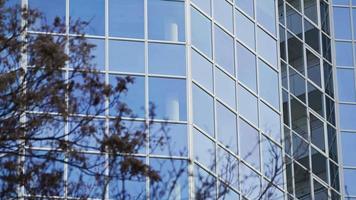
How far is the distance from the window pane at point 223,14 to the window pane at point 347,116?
10985 millimetres

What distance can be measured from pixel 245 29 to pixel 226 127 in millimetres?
3182

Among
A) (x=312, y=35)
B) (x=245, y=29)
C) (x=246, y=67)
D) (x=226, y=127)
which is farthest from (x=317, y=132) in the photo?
(x=226, y=127)

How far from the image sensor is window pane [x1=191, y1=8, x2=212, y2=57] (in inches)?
1331

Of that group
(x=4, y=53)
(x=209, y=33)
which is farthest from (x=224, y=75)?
(x=4, y=53)

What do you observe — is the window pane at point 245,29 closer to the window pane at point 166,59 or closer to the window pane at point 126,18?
the window pane at point 166,59

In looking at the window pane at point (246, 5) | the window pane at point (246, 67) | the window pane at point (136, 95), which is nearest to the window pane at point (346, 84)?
the window pane at point (246, 5)

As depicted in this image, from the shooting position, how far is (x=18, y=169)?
67.5 ft

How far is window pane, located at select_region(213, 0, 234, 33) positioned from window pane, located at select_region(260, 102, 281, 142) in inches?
80.9

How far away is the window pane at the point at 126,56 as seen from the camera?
32.9 m

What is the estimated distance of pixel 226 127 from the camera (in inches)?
1328

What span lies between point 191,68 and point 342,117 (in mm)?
13202

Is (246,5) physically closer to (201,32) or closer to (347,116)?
(201,32)

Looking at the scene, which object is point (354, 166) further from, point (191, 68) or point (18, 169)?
point (18, 169)

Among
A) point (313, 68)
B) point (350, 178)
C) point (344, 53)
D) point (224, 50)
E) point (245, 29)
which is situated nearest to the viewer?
point (224, 50)
